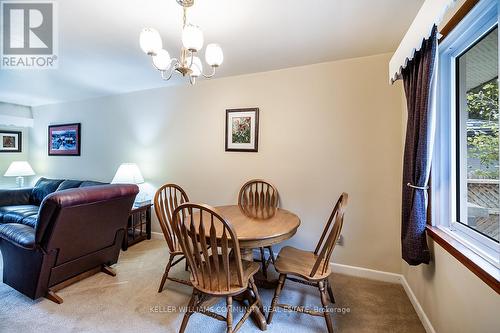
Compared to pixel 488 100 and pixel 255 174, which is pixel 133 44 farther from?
A: pixel 488 100

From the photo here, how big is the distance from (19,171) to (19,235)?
10.8 feet

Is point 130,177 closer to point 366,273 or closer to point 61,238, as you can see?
point 61,238

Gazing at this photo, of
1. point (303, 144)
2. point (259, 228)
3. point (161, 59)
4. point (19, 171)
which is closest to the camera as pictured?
point (161, 59)

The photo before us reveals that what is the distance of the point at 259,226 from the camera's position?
175 centimetres

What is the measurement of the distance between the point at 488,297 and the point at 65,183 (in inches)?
196

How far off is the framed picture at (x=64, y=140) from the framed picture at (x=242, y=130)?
2993 millimetres

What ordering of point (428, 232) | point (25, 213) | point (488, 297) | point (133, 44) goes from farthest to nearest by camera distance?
Result: point (25, 213) < point (133, 44) < point (428, 232) < point (488, 297)

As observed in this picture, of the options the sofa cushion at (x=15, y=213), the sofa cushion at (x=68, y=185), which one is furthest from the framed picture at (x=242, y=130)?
the sofa cushion at (x=15, y=213)

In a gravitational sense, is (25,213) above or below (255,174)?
below

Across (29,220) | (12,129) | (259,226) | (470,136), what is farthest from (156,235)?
(12,129)

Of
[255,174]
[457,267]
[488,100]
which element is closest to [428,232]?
[457,267]

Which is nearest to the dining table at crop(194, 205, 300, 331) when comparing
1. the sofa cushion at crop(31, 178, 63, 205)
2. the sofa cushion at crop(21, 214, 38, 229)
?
the sofa cushion at crop(21, 214, 38, 229)

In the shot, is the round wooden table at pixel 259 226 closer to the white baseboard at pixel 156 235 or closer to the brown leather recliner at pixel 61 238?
the brown leather recliner at pixel 61 238

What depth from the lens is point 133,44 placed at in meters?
2.11
